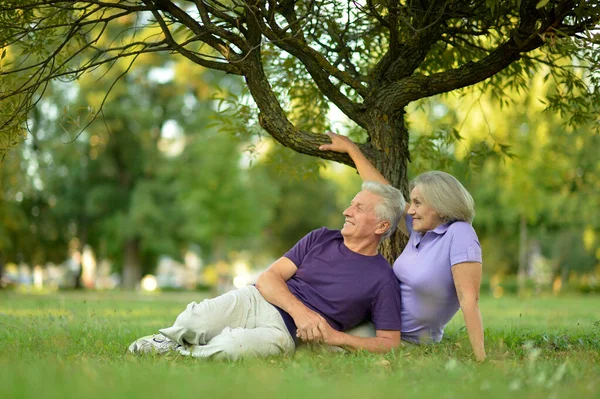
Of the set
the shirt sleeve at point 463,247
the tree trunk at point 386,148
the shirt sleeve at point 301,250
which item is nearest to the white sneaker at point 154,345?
the shirt sleeve at point 301,250

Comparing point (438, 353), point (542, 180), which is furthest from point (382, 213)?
point (542, 180)

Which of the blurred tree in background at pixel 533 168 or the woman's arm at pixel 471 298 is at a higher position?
the blurred tree in background at pixel 533 168

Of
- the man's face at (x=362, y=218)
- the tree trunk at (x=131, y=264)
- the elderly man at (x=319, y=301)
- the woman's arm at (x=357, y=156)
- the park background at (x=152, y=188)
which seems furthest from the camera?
the tree trunk at (x=131, y=264)

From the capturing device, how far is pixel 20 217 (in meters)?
28.7

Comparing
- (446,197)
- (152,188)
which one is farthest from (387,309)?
(152,188)

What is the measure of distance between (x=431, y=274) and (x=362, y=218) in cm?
66

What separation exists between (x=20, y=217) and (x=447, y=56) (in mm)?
23457

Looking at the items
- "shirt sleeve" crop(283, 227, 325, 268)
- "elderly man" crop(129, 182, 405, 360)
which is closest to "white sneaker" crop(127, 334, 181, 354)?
"elderly man" crop(129, 182, 405, 360)

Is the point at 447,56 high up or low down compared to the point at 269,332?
up

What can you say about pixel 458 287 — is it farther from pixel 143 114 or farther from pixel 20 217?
pixel 143 114

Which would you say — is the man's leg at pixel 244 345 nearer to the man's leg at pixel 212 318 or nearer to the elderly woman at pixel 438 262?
the man's leg at pixel 212 318

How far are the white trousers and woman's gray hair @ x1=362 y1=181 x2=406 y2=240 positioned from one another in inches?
42.1

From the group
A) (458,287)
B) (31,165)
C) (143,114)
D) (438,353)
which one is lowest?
(438,353)

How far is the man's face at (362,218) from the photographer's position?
580cm
